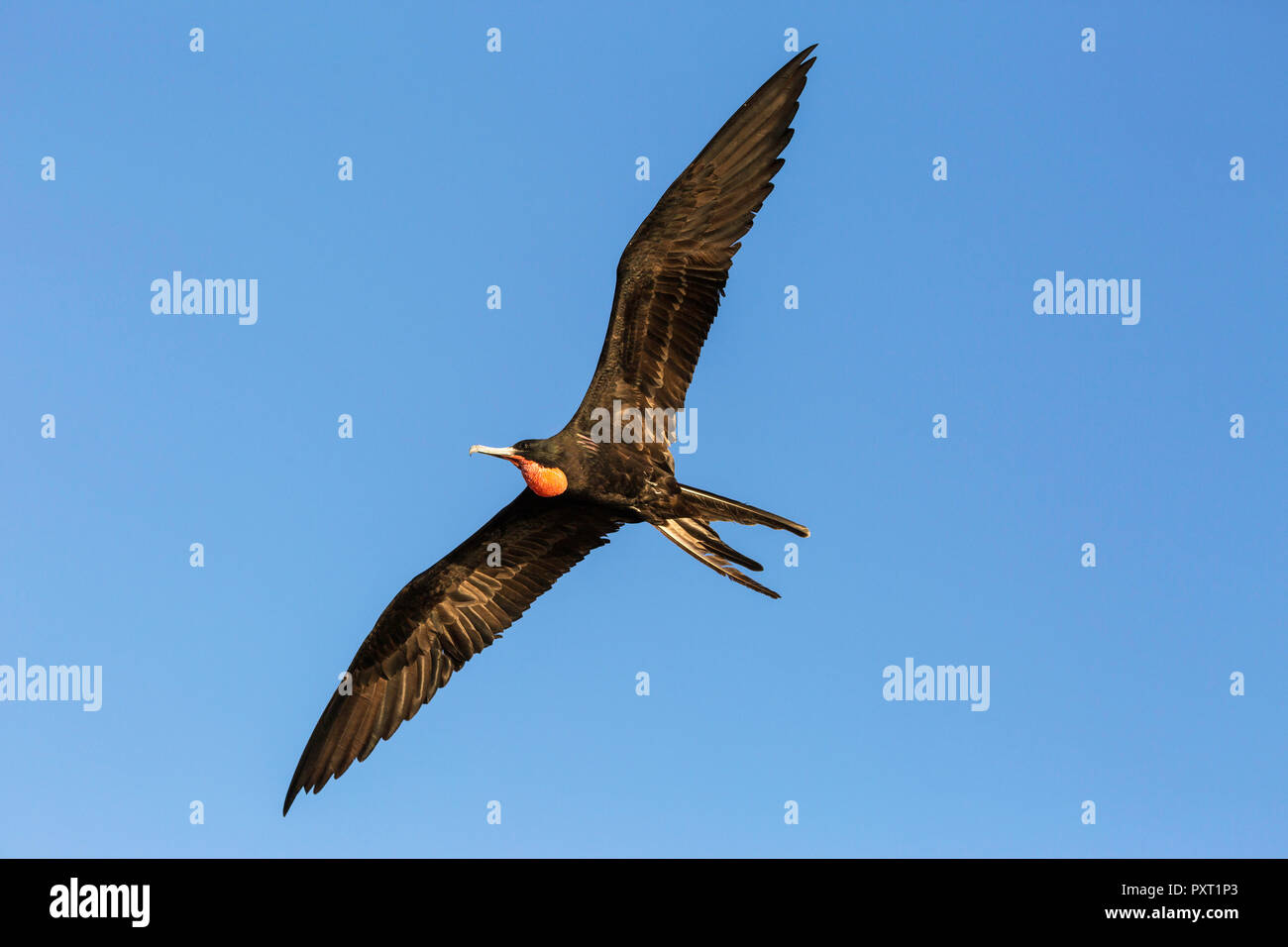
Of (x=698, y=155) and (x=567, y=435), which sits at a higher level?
(x=698, y=155)

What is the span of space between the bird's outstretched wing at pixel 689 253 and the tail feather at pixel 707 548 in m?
1.00

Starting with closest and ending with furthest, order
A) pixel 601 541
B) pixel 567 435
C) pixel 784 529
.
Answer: pixel 784 529, pixel 567 435, pixel 601 541

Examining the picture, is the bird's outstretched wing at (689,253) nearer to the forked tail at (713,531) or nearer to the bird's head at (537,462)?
the bird's head at (537,462)

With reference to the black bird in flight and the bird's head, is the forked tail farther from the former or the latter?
the bird's head

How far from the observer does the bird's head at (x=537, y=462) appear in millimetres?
9742

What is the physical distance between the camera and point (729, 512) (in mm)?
9555

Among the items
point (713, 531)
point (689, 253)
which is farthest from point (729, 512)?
point (689, 253)

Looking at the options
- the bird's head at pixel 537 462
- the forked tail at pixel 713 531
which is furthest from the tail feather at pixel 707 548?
the bird's head at pixel 537 462

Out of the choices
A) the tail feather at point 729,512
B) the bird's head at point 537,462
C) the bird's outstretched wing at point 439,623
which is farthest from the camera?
the bird's outstretched wing at point 439,623

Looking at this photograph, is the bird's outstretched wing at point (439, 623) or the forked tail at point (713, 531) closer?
the forked tail at point (713, 531)

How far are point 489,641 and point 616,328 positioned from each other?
3200 millimetres

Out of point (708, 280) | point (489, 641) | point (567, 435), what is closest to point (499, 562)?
point (489, 641)

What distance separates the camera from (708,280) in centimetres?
971
